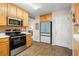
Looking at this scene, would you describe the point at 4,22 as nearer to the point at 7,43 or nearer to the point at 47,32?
the point at 7,43

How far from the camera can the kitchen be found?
379 cm

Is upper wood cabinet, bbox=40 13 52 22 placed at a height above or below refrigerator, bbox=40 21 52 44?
above

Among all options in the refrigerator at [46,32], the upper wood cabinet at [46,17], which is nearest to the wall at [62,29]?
the refrigerator at [46,32]

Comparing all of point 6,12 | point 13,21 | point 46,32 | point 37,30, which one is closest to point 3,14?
point 6,12

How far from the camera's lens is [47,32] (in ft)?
22.7

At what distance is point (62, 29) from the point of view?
19.2ft

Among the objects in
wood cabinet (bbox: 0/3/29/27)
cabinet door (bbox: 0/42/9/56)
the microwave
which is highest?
wood cabinet (bbox: 0/3/29/27)

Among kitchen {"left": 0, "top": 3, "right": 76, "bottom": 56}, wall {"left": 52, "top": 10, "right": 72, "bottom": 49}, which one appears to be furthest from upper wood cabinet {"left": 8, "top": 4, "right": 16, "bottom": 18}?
wall {"left": 52, "top": 10, "right": 72, "bottom": 49}

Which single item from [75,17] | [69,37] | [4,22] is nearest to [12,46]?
[4,22]

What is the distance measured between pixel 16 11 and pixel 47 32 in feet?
9.66

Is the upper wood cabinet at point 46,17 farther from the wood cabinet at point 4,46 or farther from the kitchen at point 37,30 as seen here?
the wood cabinet at point 4,46

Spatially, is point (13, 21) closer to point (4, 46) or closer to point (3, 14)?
point (3, 14)

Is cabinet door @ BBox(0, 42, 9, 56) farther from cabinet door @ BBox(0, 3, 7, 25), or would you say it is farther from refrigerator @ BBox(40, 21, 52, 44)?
refrigerator @ BBox(40, 21, 52, 44)

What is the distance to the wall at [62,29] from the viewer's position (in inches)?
208
